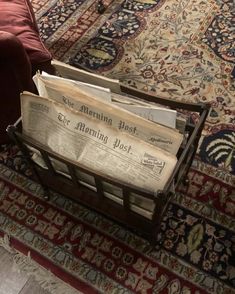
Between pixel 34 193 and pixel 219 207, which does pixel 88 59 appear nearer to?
pixel 34 193

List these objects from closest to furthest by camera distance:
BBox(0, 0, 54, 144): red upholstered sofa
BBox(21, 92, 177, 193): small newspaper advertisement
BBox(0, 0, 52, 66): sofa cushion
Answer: BBox(21, 92, 177, 193): small newspaper advertisement
BBox(0, 0, 54, 144): red upholstered sofa
BBox(0, 0, 52, 66): sofa cushion

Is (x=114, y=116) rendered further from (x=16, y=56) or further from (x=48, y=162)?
(x=16, y=56)

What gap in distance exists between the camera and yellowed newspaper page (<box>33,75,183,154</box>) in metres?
0.78

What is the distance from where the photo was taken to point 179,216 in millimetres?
1123

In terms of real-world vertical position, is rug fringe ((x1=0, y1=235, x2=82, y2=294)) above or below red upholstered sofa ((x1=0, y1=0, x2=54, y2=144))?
below

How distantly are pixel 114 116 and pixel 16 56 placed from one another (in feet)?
1.27

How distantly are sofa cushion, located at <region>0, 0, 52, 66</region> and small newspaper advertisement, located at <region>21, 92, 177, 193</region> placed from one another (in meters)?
0.38

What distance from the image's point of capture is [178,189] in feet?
3.86

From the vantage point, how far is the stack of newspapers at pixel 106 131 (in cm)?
76

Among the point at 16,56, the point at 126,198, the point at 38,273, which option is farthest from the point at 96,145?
the point at 38,273

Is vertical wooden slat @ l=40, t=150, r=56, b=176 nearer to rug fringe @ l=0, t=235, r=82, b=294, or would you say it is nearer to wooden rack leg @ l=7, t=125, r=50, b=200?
wooden rack leg @ l=7, t=125, r=50, b=200

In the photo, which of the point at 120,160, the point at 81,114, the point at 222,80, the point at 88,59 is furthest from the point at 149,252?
the point at 88,59

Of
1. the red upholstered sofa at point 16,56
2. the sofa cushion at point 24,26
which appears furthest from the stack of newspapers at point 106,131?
the sofa cushion at point 24,26

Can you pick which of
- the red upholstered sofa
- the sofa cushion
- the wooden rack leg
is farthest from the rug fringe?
the sofa cushion
